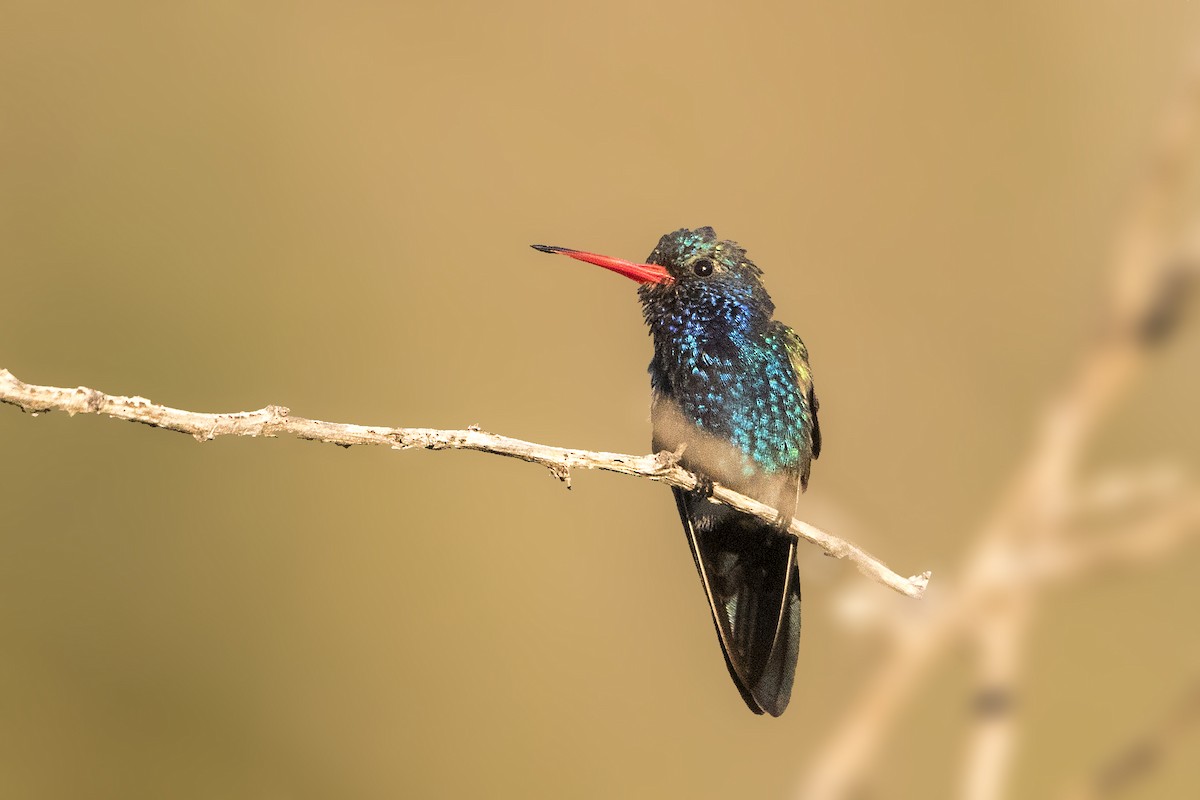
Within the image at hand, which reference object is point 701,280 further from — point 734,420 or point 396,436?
point 396,436

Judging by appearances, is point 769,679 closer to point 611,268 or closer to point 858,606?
point 611,268

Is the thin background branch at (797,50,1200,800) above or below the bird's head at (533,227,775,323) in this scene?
below

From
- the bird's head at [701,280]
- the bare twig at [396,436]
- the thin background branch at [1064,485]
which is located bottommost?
the thin background branch at [1064,485]

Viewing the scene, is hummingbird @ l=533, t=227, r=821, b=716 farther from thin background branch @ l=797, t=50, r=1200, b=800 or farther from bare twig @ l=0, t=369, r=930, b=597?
thin background branch @ l=797, t=50, r=1200, b=800

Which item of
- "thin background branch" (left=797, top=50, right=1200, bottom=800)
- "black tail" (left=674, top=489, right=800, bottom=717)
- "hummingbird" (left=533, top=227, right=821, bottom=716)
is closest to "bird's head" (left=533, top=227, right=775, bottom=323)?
"hummingbird" (left=533, top=227, right=821, bottom=716)

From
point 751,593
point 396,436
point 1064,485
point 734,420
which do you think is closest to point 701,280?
point 734,420

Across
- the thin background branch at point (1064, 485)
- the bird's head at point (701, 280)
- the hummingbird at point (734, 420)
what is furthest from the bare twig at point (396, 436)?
the thin background branch at point (1064, 485)

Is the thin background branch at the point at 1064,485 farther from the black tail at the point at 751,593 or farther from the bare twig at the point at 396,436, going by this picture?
the black tail at the point at 751,593
